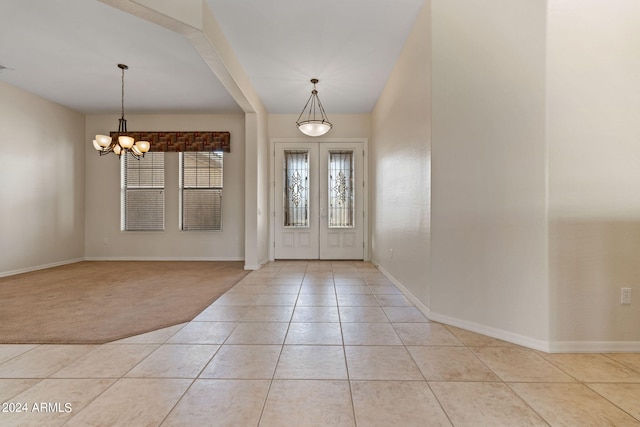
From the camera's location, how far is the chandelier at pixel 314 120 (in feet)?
16.0

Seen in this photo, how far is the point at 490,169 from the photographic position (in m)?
2.50

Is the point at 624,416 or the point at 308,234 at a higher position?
the point at 308,234

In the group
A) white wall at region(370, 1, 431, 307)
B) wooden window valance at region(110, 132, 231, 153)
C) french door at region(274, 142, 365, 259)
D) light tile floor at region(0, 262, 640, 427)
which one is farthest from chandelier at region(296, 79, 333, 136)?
light tile floor at region(0, 262, 640, 427)

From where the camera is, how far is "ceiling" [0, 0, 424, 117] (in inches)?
125

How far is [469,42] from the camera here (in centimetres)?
261

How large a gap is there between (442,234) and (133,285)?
4161 millimetres

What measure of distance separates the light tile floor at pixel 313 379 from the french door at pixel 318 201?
3.61m

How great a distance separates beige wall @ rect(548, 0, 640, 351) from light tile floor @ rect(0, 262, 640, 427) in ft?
1.07

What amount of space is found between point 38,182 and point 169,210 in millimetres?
2199

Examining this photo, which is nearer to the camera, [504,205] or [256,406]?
[256,406]

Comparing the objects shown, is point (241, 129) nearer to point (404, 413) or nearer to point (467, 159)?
point (467, 159)

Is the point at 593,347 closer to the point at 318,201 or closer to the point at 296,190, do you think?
the point at 318,201

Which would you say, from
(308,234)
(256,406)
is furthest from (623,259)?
(308,234)

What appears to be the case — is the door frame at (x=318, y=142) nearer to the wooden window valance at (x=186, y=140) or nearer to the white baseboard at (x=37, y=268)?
the wooden window valance at (x=186, y=140)
